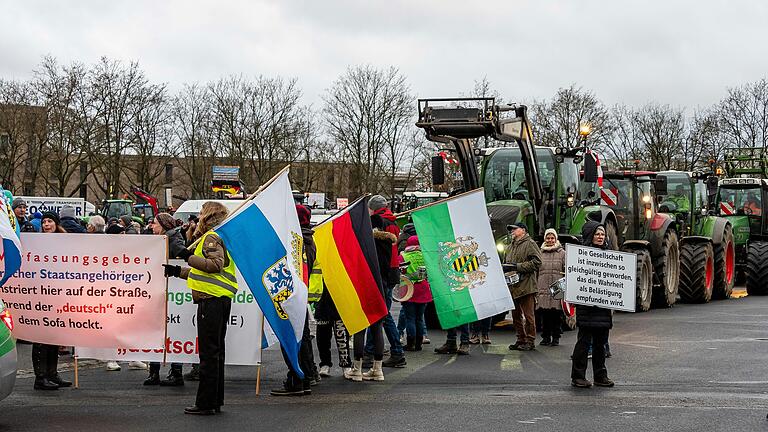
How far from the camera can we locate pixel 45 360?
1045 cm

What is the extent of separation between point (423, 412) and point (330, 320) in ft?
8.06

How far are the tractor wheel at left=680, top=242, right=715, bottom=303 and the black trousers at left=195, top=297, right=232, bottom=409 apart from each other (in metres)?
14.8

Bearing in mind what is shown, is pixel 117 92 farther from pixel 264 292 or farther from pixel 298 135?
pixel 264 292

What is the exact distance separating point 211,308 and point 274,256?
2.54 ft

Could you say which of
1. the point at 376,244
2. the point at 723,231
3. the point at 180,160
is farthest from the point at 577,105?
the point at 376,244

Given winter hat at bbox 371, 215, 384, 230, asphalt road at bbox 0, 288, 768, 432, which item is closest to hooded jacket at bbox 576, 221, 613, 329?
asphalt road at bbox 0, 288, 768, 432

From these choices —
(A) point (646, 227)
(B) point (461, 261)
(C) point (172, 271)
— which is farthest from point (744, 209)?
(C) point (172, 271)

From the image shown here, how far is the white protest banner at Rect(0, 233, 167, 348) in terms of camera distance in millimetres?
10188

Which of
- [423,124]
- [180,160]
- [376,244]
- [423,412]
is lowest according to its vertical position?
[423,412]

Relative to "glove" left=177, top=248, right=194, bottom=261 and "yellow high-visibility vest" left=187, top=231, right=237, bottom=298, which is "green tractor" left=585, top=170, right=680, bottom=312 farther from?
"glove" left=177, top=248, right=194, bottom=261

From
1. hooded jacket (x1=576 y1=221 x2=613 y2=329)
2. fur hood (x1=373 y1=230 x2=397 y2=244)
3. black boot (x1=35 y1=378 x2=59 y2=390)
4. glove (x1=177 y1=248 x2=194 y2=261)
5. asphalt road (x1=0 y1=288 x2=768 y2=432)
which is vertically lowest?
asphalt road (x1=0 y1=288 x2=768 y2=432)

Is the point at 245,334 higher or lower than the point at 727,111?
lower

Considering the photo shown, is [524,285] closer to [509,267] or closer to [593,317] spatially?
[509,267]

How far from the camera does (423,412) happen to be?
30.0ft
